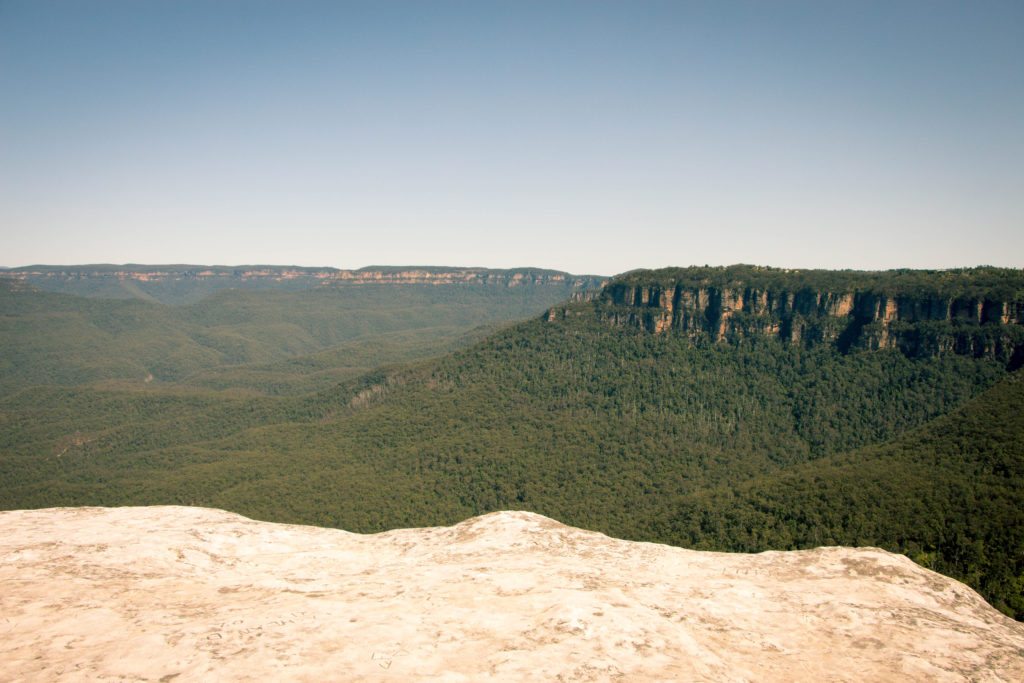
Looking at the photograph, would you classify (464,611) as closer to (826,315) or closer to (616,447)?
(616,447)

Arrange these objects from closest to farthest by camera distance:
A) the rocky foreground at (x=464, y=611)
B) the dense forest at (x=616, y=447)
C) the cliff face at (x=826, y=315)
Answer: the rocky foreground at (x=464, y=611) < the dense forest at (x=616, y=447) < the cliff face at (x=826, y=315)

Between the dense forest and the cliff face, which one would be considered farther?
the cliff face

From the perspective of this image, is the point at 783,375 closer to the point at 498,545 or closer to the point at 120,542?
the point at 498,545

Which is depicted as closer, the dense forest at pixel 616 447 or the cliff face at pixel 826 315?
the dense forest at pixel 616 447

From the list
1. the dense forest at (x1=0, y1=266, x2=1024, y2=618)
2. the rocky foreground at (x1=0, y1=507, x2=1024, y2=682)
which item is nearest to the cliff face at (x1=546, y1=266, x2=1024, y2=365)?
the dense forest at (x1=0, y1=266, x2=1024, y2=618)

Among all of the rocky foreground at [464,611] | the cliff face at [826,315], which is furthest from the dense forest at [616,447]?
the rocky foreground at [464,611]

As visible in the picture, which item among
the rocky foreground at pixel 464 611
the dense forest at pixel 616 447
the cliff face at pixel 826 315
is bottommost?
the dense forest at pixel 616 447

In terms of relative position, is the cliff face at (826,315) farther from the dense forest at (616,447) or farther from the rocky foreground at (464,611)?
the rocky foreground at (464,611)

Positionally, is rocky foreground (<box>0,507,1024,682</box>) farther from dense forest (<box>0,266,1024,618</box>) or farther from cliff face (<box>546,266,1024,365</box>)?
cliff face (<box>546,266,1024,365</box>)
